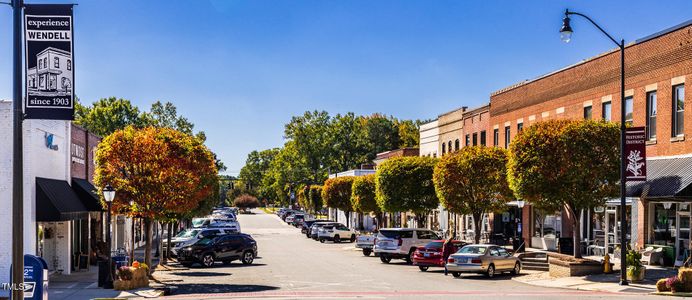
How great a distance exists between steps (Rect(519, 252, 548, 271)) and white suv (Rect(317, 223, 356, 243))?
101 feet

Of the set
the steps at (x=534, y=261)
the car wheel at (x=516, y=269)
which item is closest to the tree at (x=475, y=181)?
the steps at (x=534, y=261)

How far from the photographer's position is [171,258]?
43.8 metres

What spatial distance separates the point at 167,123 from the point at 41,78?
85661 millimetres

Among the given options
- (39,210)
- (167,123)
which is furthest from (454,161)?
(167,123)

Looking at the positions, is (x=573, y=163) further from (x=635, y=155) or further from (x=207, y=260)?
(x=207, y=260)

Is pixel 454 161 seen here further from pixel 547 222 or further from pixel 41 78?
pixel 41 78

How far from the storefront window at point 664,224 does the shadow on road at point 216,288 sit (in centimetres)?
1581

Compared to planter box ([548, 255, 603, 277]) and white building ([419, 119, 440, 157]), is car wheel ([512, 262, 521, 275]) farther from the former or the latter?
white building ([419, 119, 440, 157])

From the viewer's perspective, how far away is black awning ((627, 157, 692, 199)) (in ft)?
94.1

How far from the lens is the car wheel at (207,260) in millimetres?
38169

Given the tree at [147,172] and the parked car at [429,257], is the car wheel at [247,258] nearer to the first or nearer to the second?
the parked car at [429,257]

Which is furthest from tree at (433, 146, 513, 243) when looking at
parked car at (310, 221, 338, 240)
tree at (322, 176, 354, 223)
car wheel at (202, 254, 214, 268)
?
tree at (322, 176, 354, 223)

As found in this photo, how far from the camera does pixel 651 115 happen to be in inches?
1330

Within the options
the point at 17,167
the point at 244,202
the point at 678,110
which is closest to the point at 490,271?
the point at 678,110
